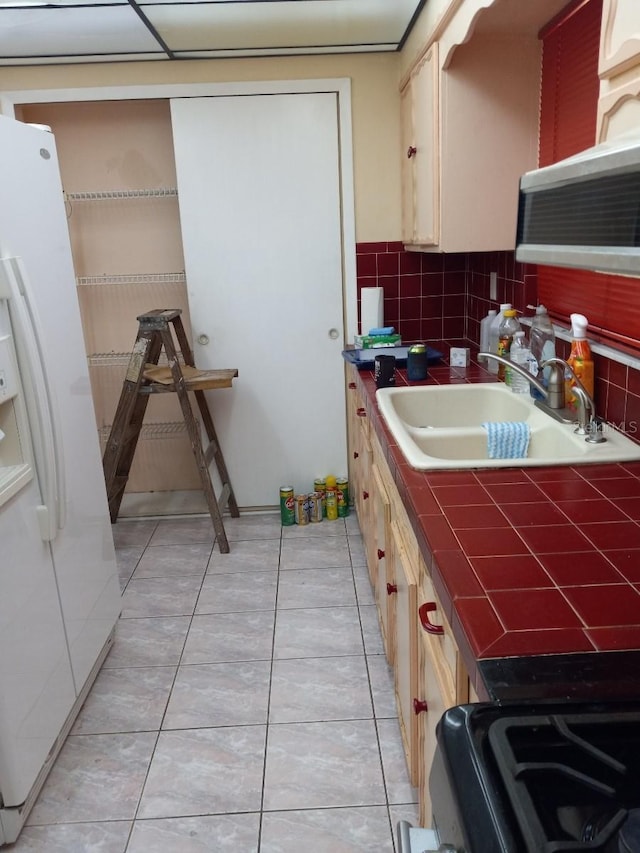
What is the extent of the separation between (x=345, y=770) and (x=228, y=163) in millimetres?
2630

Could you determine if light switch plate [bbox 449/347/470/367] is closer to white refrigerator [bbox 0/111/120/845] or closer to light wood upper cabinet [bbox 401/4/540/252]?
light wood upper cabinet [bbox 401/4/540/252]

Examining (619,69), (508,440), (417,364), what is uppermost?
(619,69)

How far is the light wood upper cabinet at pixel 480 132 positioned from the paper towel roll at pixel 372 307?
0.75 metres

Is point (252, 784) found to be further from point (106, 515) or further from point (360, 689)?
point (106, 515)

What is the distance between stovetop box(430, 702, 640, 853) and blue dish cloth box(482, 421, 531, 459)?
1146mm

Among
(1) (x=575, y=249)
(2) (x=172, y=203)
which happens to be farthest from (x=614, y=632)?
(2) (x=172, y=203)

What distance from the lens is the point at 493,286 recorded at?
2830 mm

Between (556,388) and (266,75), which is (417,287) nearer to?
(266,75)

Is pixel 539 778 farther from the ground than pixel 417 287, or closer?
closer

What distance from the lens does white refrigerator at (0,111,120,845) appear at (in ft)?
5.48

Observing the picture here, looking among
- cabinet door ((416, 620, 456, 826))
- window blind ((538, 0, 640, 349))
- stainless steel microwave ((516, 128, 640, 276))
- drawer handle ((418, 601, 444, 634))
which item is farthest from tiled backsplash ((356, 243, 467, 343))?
stainless steel microwave ((516, 128, 640, 276))

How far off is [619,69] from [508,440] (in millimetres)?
1002

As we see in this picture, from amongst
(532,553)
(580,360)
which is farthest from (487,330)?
(532,553)

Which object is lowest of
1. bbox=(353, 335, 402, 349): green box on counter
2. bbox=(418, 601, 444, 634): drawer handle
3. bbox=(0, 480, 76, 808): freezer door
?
bbox=(0, 480, 76, 808): freezer door
